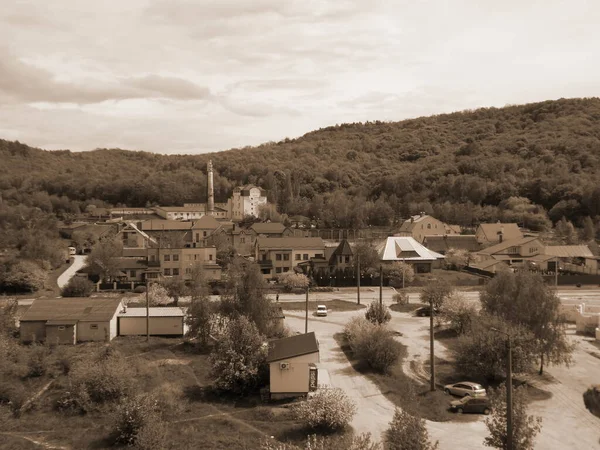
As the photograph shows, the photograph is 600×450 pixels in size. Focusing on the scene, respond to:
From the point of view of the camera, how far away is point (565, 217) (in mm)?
81312

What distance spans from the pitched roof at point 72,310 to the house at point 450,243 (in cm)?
4151

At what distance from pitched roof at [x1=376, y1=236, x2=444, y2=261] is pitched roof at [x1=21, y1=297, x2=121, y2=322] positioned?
95.4 ft

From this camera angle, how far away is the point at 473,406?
2006 cm

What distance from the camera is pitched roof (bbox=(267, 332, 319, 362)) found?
21.8 meters

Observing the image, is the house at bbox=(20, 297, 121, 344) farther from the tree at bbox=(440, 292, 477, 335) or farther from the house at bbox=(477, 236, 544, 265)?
the house at bbox=(477, 236, 544, 265)

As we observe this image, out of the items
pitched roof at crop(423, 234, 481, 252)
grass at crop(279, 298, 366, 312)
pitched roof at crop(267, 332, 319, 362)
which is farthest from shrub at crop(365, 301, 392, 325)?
pitched roof at crop(423, 234, 481, 252)

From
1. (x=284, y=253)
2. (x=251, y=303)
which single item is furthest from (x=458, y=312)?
(x=284, y=253)

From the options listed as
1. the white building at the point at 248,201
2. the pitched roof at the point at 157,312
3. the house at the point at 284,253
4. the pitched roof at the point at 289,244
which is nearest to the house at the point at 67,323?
the pitched roof at the point at 157,312

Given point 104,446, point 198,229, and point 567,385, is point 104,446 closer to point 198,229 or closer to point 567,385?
point 567,385

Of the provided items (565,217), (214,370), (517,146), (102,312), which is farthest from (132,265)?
(517,146)

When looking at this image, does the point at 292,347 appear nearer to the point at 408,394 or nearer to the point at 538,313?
the point at 408,394

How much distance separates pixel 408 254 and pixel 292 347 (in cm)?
3443

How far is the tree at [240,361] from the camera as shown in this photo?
72.9 feet

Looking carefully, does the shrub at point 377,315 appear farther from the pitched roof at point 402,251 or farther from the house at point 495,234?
the house at point 495,234
